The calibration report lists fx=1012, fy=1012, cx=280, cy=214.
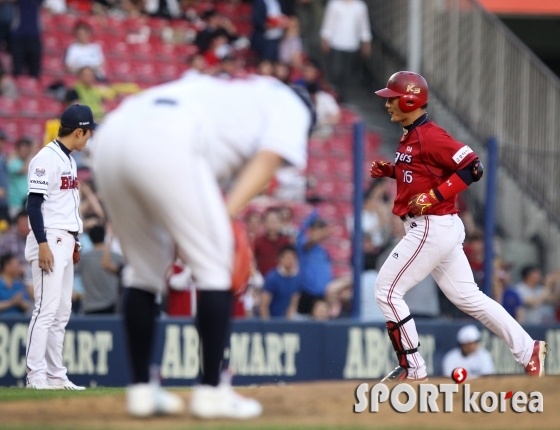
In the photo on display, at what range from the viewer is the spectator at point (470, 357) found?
12570mm

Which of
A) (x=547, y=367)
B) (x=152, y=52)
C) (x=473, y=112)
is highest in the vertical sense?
(x=152, y=52)

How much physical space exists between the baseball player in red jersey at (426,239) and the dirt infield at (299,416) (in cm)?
175

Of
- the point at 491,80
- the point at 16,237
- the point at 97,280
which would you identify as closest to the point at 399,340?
the point at 97,280

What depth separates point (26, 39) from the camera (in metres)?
15.4

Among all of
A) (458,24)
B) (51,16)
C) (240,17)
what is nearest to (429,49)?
(458,24)

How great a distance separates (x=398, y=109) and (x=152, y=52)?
34.3 feet

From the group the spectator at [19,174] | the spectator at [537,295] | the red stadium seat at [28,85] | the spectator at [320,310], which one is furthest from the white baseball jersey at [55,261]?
the spectator at [537,295]

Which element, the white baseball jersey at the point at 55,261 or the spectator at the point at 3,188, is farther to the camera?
the spectator at the point at 3,188

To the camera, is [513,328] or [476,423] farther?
[513,328]

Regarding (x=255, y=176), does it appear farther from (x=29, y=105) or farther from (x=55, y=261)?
(x=29, y=105)

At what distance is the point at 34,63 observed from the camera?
1554 centimetres

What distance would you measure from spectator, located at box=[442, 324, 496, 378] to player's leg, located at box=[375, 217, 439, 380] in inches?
200

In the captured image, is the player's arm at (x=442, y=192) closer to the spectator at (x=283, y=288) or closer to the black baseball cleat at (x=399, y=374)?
the black baseball cleat at (x=399, y=374)

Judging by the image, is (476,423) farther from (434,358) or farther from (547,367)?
(547,367)
